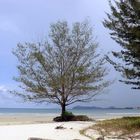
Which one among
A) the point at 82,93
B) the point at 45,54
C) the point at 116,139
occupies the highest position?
the point at 45,54

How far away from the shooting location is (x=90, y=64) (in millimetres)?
37438

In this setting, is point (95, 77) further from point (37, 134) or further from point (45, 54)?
point (37, 134)

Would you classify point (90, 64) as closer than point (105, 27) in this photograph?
No

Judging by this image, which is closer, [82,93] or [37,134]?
[37,134]

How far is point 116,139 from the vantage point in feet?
66.5

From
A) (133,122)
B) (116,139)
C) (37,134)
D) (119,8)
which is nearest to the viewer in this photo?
(116,139)

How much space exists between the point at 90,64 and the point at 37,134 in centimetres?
1630

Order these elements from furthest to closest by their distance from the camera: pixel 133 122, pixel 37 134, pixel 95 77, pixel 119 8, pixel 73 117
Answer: pixel 95 77
pixel 73 117
pixel 119 8
pixel 133 122
pixel 37 134

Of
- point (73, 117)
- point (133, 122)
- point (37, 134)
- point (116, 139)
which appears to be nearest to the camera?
point (116, 139)

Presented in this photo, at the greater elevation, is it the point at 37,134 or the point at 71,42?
the point at 71,42

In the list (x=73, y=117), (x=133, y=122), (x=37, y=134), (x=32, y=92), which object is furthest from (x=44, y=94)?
(x=37, y=134)

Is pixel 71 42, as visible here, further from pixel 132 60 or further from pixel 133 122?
pixel 133 122

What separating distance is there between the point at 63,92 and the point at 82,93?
5.13 feet

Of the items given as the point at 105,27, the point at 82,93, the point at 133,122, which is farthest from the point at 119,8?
the point at 82,93
